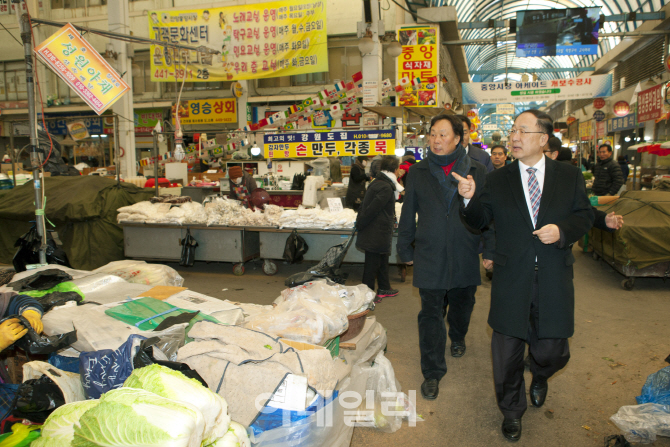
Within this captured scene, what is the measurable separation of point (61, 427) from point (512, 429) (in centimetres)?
258

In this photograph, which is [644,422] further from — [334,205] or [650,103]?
[650,103]

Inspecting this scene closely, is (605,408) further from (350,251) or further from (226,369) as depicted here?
(350,251)

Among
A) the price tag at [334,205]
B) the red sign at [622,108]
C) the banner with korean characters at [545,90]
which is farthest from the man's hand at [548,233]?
the red sign at [622,108]

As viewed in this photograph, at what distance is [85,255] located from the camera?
303 inches

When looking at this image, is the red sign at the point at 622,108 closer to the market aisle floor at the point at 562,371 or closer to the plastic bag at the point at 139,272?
the market aisle floor at the point at 562,371

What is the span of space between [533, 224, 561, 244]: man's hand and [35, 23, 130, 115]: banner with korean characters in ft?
14.8

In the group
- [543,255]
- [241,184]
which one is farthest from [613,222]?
[241,184]

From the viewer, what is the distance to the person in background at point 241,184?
8328 mm

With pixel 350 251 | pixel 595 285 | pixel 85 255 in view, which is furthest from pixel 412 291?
pixel 85 255

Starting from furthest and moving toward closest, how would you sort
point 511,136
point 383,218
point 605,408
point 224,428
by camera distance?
point 383,218 < point 605,408 < point 511,136 < point 224,428

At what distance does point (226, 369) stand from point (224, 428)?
0.49 meters

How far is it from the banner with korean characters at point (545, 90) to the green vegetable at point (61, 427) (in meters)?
16.2

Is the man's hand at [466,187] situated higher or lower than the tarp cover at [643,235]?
higher

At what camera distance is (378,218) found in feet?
19.2
